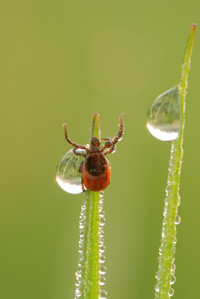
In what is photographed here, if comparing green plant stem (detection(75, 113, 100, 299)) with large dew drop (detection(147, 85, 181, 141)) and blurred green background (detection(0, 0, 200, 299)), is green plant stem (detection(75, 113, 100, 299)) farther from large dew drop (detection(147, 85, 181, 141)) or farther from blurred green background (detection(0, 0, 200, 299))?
blurred green background (detection(0, 0, 200, 299))

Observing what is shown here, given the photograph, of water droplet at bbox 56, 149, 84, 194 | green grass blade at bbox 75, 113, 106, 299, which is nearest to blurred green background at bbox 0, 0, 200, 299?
water droplet at bbox 56, 149, 84, 194

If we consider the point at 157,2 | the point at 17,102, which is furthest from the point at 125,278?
the point at 157,2

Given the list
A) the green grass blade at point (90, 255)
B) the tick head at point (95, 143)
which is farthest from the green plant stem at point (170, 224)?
the tick head at point (95, 143)

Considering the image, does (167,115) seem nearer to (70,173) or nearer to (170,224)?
(170,224)

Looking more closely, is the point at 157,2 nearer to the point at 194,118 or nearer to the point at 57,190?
the point at 194,118

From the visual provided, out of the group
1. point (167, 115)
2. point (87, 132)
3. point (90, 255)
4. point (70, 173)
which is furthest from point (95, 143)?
point (87, 132)

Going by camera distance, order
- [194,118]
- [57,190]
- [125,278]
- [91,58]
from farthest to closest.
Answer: [91,58] < [194,118] < [57,190] < [125,278]

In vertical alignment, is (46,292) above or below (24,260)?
below
